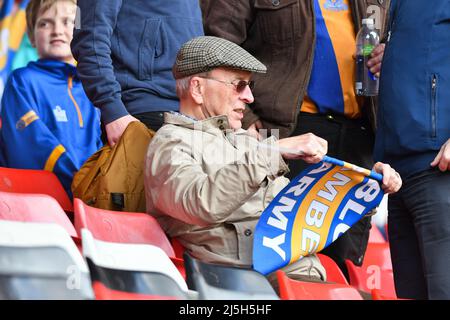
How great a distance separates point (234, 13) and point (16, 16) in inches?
55.3

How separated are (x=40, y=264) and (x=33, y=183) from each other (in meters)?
1.04

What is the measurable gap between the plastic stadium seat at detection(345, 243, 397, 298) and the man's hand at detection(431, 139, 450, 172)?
571mm

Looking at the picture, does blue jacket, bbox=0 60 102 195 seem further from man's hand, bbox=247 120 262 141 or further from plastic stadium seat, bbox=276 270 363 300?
plastic stadium seat, bbox=276 270 363 300

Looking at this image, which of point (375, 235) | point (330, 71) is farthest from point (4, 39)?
point (375, 235)

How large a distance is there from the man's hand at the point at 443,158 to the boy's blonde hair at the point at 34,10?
7.28ft

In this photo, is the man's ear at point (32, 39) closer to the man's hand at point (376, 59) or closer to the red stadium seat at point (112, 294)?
the man's hand at point (376, 59)

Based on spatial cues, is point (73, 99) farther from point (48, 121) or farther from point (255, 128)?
point (255, 128)

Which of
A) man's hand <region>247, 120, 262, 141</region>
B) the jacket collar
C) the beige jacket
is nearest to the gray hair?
the beige jacket

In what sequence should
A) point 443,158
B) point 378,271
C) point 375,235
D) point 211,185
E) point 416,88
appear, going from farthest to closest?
point 375,235
point 378,271
point 416,88
point 443,158
point 211,185

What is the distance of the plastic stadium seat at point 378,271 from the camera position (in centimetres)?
463

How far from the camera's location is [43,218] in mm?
3348

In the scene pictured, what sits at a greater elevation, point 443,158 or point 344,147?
point 443,158

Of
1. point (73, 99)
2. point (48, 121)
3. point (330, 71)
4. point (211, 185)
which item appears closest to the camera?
point (211, 185)

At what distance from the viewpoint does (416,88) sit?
3.99 meters
